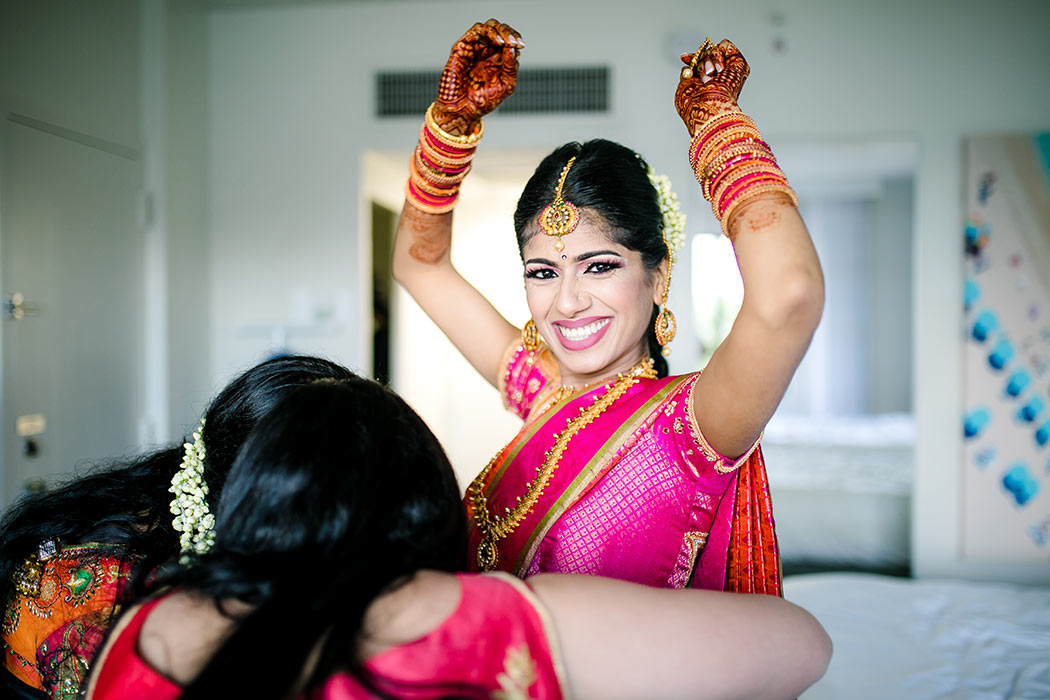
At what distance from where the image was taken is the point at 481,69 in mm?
1196

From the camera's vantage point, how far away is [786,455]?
179 inches

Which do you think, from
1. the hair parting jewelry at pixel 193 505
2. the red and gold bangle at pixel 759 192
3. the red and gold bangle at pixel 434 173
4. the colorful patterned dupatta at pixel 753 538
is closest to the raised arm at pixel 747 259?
the red and gold bangle at pixel 759 192

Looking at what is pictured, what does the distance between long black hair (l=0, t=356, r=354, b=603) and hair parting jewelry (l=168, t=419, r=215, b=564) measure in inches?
0.5

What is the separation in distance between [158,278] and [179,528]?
2637 millimetres

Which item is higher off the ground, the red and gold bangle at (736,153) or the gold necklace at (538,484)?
the red and gold bangle at (736,153)

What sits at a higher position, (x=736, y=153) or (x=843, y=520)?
(x=736, y=153)

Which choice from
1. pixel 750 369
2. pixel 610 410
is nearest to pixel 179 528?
pixel 610 410

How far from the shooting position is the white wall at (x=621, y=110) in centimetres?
325

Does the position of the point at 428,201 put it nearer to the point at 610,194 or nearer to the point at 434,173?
the point at 434,173

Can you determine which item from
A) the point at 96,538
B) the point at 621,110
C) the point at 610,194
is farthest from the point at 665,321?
the point at 621,110

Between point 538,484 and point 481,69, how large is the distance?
2.19ft

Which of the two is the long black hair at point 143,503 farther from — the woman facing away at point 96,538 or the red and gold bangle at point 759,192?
the red and gold bangle at point 759,192

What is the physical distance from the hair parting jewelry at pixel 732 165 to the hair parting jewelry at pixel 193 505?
2.49 ft

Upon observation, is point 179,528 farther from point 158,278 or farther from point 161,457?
point 158,278
